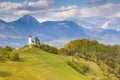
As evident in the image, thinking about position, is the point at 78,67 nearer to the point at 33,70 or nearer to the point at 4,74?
the point at 33,70

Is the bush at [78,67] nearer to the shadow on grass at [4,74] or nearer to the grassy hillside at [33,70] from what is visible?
the grassy hillside at [33,70]

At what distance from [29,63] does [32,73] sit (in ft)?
38.2

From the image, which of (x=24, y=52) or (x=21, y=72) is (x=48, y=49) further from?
(x=21, y=72)

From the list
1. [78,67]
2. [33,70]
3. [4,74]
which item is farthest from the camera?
[78,67]

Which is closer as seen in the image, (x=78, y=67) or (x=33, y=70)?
(x=33, y=70)

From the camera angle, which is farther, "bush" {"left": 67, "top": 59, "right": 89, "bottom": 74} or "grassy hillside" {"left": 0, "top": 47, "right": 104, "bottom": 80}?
"bush" {"left": 67, "top": 59, "right": 89, "bottom": 74}

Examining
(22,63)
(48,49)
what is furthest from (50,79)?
(48,49)

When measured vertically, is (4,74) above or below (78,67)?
above

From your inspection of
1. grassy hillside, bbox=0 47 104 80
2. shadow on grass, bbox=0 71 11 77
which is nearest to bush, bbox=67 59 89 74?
grassy hillside, bbox=0 47 104 80

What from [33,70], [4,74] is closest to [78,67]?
[33,70]

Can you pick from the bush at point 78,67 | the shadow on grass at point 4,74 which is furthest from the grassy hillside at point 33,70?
the bush at point 78,67

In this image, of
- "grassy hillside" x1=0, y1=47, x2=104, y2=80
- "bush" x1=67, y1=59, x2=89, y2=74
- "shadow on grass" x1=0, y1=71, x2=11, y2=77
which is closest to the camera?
"shadow on grass" x1=0, y1=71, x2=11, y2=77

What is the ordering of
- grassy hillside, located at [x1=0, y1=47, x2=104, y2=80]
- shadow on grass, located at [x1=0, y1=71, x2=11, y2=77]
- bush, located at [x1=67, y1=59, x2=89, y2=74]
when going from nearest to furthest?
1. shadow on grass, located at [x1=0, y1=71, x2=11, y2=77]
2. grassy hillside, located at [x1=0, y1=47, x2=104, y2=80]
3. bush, located at [x1=67, y1=59, x2=89, y2=74]

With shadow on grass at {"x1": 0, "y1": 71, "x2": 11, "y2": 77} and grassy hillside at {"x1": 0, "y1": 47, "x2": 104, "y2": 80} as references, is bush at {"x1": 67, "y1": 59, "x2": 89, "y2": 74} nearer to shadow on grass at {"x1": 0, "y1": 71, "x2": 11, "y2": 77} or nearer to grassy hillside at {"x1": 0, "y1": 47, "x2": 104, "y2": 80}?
grassy hillside at {"x1": 0, "y1": 47, "x2": 104, "y2": 80}
